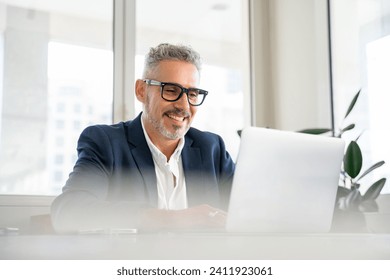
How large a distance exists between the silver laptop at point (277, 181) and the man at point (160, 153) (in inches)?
22.0

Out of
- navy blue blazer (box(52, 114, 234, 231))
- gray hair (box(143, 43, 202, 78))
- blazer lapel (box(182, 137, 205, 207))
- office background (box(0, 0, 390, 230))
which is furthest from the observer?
office background (box(0, 0, 390, 230))

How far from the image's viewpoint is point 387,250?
2.63 ft

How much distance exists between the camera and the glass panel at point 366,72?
2.61m

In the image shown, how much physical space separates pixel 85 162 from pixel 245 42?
2.04m

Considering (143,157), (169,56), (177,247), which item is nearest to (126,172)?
(143,157)

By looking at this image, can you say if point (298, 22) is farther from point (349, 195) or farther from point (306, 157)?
point (306, 157)

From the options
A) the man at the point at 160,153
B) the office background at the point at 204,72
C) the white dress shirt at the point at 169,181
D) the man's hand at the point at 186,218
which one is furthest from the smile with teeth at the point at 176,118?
the office background at the point at 204,72

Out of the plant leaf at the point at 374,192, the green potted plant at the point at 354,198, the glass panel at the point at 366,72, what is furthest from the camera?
the glass panel at the point at 366,72

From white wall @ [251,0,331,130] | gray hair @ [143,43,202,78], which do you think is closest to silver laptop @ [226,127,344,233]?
gray hair @ [143,43,202,78]

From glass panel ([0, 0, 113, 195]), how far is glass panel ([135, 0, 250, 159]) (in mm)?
288

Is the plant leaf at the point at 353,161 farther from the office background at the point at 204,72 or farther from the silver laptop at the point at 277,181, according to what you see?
the silver laptop at the point at 277,181

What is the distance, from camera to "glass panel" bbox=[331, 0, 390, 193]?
261 centimetres

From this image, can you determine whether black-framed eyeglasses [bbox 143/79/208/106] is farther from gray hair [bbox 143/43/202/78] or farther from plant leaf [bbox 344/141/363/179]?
plant leaf [bbox 344/141/363/179]

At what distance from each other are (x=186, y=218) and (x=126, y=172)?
19.5 inches
